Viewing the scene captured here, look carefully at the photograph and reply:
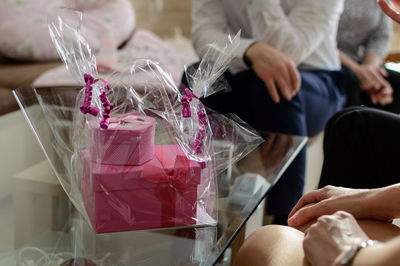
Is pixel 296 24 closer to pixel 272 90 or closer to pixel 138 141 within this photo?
pixel 272 90

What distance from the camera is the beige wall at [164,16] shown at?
352cm

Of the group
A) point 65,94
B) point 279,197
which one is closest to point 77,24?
point 65,94

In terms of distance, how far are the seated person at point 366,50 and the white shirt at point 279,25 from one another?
0.69ft

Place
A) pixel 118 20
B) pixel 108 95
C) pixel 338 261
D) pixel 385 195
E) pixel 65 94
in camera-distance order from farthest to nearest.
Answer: pixel 118 20, pixel 65 94, pixel 108 95, pixel 385 195, pixel 338 261

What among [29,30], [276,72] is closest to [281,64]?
[276,72]

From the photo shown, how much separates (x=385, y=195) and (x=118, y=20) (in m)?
1.93

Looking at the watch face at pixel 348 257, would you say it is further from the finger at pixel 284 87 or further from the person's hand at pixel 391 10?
the finger at pixel 284 87

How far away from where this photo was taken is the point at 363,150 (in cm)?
105

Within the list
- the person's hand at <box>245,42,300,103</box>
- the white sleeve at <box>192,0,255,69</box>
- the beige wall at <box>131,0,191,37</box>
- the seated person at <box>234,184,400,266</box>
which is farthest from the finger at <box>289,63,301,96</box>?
the beige wall at <box>131,0,191,37</box>

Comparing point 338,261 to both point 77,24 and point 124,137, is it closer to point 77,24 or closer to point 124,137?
point 124,137

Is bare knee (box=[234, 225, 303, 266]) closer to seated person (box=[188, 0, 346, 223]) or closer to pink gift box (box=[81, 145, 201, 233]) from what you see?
pink gift box (box=[81, 145, 201, 233])

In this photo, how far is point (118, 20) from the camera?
7.97 ft

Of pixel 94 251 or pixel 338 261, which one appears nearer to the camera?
pixel 338 261

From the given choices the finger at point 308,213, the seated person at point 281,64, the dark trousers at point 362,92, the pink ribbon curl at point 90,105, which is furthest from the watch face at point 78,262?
the dark trousers at point 362,92
